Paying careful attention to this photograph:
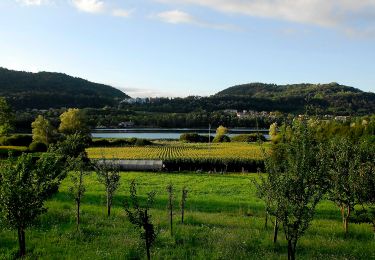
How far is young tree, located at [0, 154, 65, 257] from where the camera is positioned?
651 inches

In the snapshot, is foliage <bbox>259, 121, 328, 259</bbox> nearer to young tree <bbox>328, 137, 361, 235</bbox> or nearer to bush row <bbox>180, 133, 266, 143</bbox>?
young tree <bbox>328, 137, 361, 235</bbox>

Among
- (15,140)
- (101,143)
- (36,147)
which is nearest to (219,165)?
(36,147)

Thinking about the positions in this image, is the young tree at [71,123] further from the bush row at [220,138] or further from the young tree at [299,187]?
the young tree at [299,187]

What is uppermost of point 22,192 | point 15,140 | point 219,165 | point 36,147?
point 22,192

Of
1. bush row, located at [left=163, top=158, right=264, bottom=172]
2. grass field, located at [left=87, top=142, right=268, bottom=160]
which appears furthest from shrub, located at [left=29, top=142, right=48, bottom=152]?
bush row, located at [left=163, top=158, right=264, bottom=172]

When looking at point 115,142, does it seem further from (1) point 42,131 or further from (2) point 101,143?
(1) point 42,131

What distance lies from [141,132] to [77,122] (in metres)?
88.6

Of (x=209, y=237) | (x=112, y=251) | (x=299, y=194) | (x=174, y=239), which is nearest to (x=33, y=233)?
(x=112, y=251)

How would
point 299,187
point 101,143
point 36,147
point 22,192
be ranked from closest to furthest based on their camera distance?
point 299,187 → point 22,192 → point 36,147 → point 101,143

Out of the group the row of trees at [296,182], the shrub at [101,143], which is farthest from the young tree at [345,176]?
the shrub at [101,143]

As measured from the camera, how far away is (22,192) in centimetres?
1667

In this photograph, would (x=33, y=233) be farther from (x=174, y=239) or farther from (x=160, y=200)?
(x=160, y=200)

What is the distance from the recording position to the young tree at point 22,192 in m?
16.5

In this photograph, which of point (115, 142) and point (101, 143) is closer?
point (101, 143)
